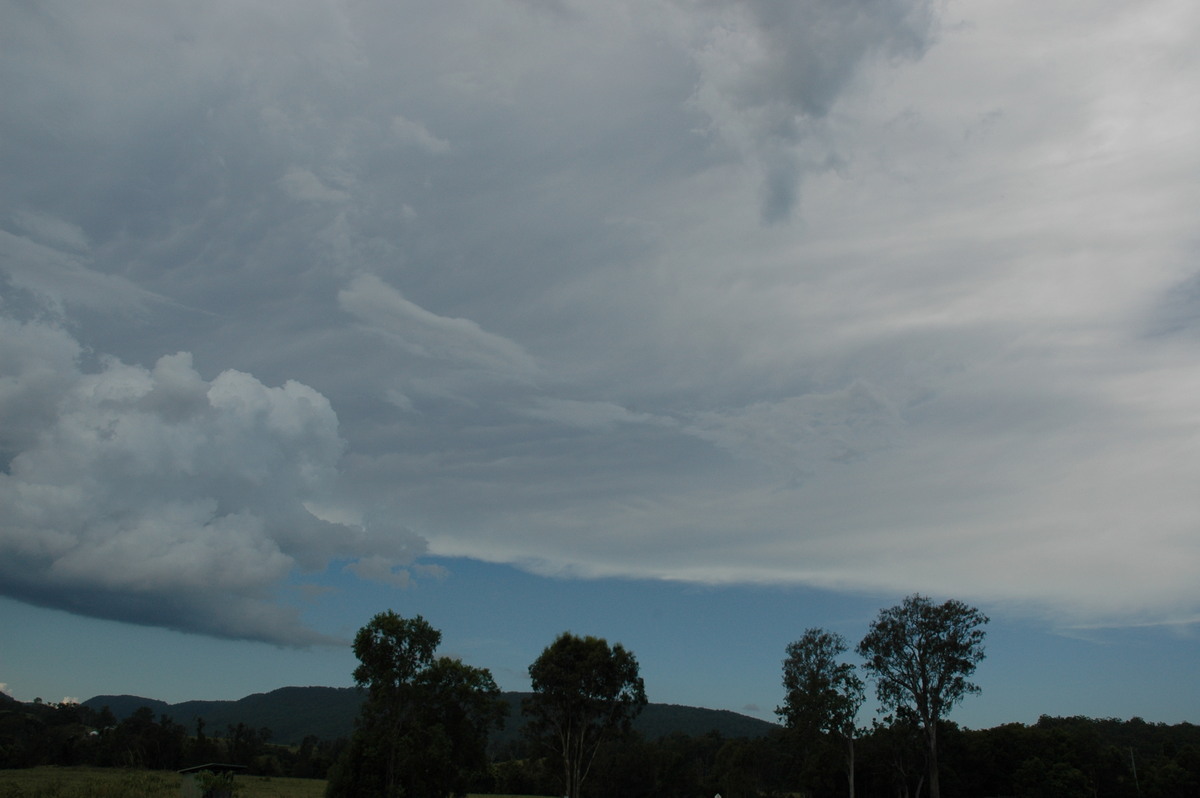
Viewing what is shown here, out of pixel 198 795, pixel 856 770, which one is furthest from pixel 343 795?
pixel 856 770

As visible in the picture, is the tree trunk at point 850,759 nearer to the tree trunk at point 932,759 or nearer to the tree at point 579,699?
the tree trunk at point 932,759

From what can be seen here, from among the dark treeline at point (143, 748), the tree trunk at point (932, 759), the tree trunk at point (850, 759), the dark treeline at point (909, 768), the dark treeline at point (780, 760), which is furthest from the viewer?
the dark treeline at point (143, 748)

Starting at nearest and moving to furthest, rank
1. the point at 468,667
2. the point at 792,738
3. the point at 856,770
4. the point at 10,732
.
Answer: the point at 468,667, the point at 792,738, the point at 856,770, the point at 10,732

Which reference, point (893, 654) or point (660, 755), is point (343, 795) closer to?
point (893, 654)

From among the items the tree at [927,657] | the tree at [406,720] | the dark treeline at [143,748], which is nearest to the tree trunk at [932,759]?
the tree at [927,657]

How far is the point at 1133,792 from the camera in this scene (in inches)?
3428

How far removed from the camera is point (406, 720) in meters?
48.5

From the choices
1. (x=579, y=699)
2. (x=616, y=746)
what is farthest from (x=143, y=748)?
(x=579, y=699)

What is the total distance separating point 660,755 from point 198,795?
6140cm

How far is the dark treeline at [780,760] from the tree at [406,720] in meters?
11.1

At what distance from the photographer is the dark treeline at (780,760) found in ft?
247

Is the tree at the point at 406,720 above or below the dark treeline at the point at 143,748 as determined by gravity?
above

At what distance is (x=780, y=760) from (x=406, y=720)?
62.2m

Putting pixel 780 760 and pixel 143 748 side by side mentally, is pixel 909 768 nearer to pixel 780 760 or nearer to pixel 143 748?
pixel 780 760
